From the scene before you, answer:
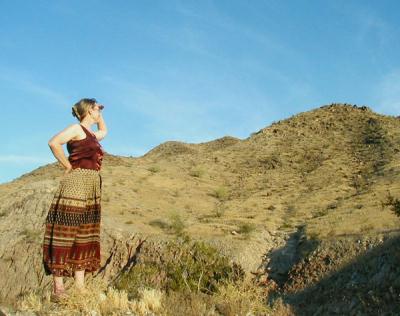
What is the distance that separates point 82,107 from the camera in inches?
264

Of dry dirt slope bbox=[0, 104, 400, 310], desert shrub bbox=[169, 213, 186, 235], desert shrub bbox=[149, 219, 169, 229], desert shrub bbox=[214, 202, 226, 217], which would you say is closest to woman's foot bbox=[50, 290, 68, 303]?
dry dirt slope bbox=[0, 104, 400, 310]

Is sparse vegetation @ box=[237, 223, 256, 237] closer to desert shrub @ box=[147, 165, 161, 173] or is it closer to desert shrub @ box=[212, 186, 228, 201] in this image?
desert shrub @ box=[212, 186, 228, 201]

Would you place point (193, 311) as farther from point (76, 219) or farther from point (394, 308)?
point (394, 308)

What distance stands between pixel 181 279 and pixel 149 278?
138 cm

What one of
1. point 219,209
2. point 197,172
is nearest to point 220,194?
point 219,209

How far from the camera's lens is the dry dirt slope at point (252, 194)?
61.3 ft

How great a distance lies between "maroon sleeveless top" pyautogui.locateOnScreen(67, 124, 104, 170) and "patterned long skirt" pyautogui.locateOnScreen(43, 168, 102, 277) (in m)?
0.08

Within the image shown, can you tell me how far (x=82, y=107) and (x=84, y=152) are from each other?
1.96ft

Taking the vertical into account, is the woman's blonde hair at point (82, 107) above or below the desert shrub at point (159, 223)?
below

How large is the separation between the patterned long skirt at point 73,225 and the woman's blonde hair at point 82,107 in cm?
72

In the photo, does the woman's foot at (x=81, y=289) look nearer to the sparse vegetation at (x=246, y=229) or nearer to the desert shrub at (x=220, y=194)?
the sparse vegetation at (x=246, y=229)

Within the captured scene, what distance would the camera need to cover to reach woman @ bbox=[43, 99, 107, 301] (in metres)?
6.35

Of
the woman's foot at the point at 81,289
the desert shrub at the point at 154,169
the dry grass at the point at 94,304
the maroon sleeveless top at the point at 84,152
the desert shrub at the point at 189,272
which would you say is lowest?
the dry grass at the point at 94,304

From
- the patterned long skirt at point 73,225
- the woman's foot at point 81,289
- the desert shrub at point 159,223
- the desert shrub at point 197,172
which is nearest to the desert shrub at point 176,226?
the desert shrub at point 159,223
